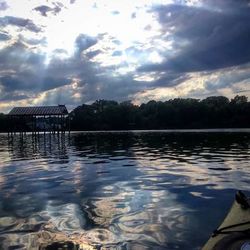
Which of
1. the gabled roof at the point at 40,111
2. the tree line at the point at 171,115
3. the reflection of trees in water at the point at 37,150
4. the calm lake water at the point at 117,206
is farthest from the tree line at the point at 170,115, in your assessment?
the calm lake water at the point at 117,206

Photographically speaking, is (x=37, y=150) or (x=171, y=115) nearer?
(x=37, y=150)

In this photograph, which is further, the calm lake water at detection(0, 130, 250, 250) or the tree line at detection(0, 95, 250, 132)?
the tree line at detection(0, 95, 250, 132)

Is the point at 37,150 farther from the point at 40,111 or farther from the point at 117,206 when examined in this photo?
the point at 40,111

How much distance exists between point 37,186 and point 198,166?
10.0 meters

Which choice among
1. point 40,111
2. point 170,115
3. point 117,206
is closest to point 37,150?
point 117,206

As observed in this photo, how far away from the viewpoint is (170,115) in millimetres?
149875

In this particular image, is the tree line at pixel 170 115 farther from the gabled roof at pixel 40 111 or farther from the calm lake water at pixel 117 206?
the calm lake water at pixel 117 206

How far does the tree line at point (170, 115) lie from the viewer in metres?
133

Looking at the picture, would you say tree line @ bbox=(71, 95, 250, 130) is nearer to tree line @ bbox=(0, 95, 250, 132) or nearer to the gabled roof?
tree line @ bbox=(0, 95, 250, 132)

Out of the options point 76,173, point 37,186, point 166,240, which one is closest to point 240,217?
point 166,240

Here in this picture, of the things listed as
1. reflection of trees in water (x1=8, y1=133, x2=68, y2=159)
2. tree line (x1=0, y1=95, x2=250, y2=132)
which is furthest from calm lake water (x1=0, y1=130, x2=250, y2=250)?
tree line (x1=0, y1=95, x2=250, y2=132)

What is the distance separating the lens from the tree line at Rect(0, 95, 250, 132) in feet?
437

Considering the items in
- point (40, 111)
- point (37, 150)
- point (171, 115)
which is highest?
point (40, 111)

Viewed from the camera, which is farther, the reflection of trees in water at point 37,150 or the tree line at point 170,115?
the tree line at point 170,115
